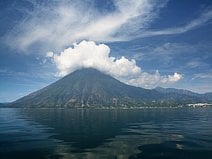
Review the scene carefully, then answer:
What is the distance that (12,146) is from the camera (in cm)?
5981

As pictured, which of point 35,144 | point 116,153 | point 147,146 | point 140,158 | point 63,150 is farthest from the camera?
point 35,144

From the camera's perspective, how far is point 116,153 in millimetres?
50094

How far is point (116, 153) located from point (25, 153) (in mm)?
Answer: 17991

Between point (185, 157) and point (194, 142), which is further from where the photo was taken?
point (194, 142)

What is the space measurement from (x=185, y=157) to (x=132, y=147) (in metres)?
12.9

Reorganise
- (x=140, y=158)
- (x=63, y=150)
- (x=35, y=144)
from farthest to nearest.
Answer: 1. (x=35, y=144)
2. (x=63, y=150)
3. (x=140, y=158)

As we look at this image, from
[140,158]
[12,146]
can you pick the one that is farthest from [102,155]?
[12,146]

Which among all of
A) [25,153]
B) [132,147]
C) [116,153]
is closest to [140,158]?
[116,153]

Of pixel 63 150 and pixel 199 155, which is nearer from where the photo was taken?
pixel 199 155

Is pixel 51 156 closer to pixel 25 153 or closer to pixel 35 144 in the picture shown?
pixel 25 153

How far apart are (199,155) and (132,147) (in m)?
14.2

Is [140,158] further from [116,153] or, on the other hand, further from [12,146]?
[12,146]

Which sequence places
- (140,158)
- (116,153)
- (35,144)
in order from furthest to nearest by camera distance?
(35,144) → (116,153) → (140,158)

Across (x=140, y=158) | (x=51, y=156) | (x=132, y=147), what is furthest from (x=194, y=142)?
(x=51, y=156)
